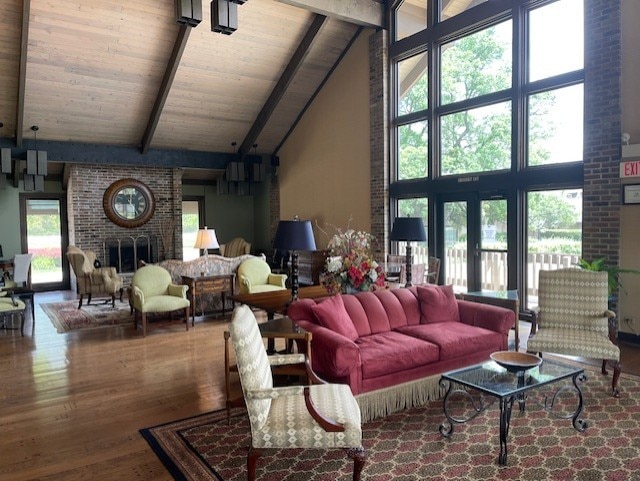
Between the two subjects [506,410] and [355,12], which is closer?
[506,410]

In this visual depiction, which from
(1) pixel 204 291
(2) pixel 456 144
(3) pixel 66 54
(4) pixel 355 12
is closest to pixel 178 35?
(3) pixel 66 54

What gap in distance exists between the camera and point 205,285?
688 cm

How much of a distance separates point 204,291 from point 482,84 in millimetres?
5143

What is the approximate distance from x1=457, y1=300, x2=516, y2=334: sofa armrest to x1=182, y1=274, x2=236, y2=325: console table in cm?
362

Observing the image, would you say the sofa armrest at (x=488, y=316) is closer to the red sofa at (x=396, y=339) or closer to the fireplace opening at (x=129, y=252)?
the red sofa at (x=396, y=339)

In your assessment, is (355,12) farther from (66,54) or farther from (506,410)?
(506,410)

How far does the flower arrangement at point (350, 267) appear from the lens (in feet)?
14.1

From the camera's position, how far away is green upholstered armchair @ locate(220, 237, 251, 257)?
11703 millimetres

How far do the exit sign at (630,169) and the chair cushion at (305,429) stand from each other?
4.59m

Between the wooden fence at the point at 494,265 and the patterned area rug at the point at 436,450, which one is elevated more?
the wooden fence at the point at 494,265

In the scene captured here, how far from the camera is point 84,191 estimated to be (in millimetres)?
9961

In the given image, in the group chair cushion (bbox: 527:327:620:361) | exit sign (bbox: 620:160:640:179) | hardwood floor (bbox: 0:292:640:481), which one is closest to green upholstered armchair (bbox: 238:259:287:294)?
hardwood floor (bbox: 0:292:640:481)

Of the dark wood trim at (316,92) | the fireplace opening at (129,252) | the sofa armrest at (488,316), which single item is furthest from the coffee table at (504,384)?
the fireplace opening at (129,252)

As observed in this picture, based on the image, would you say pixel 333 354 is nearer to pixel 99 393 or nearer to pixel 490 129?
pixel 99 393
